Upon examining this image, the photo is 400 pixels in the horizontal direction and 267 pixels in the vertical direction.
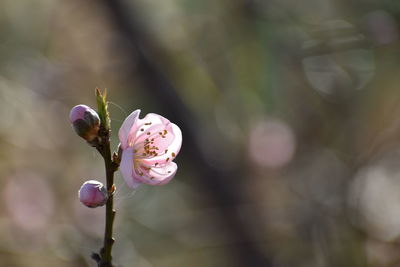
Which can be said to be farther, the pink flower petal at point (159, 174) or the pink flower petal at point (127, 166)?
the pink flower petal at point (159, 174)

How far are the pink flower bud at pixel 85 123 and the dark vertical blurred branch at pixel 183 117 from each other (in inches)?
114

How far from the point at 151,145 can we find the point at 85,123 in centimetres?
35

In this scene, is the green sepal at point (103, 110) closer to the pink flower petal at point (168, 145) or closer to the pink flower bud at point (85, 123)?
the pink flower bud at point (85, 123)

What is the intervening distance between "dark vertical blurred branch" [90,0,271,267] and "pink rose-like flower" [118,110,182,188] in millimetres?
2549

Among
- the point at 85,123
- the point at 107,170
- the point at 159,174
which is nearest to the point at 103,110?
the point at 85,123

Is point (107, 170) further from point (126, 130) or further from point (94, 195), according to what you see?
point (126, 130)

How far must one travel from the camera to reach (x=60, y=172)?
4.64 metres

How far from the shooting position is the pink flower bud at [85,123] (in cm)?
137

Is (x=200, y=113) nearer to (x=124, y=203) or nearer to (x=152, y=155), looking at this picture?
(x=124, y=203)

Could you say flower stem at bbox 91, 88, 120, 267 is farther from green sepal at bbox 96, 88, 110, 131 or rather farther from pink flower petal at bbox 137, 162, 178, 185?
pink flower petal at bbox 137, 162, 178, 185

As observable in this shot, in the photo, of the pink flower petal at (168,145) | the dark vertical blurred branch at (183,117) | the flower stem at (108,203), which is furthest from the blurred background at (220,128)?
the flower stem at (108,203)

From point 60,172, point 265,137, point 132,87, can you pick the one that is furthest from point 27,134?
point 265,137

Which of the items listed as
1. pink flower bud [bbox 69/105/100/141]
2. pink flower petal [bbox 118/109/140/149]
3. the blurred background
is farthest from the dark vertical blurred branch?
pink flower bud [bbox 69/105/100/141]

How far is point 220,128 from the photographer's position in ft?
14.5
